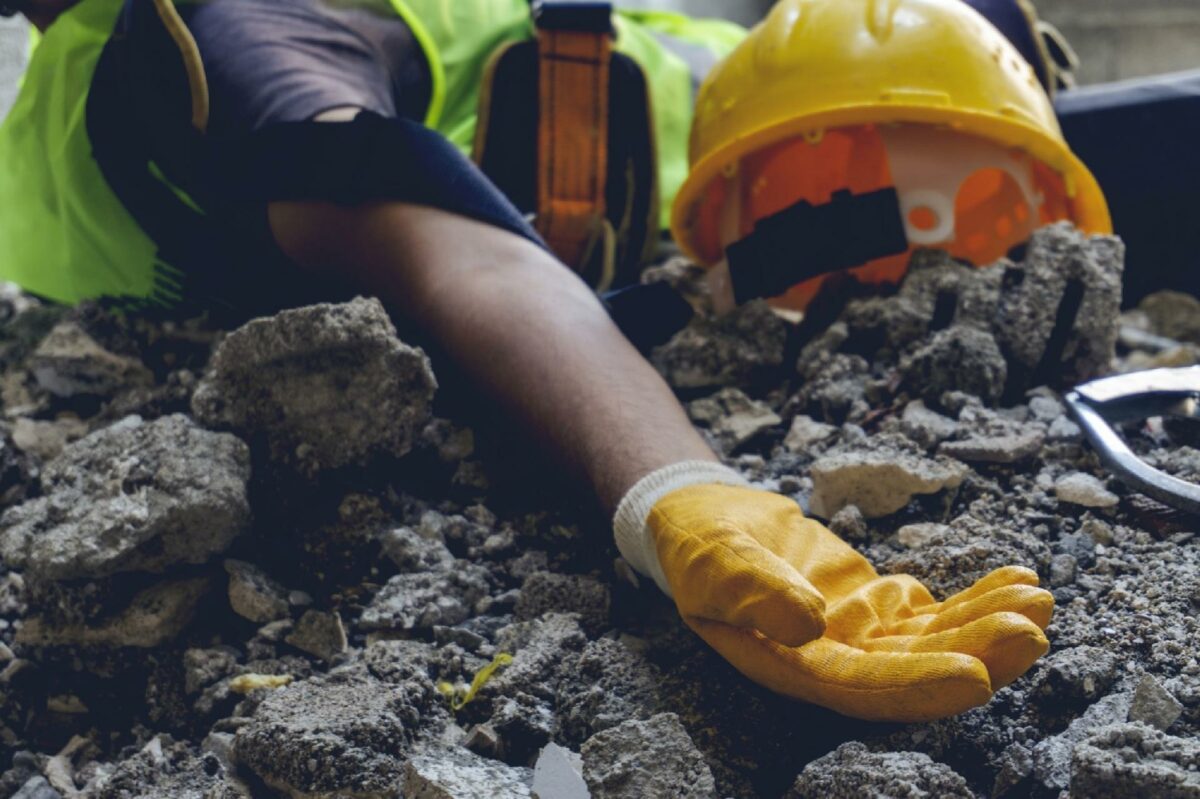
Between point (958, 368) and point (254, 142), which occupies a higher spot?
point (254, 142)

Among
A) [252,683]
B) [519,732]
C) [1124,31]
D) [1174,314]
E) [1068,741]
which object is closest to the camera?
[1068,741]

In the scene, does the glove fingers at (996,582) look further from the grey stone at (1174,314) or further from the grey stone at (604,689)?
the grey stone at (1174,314)

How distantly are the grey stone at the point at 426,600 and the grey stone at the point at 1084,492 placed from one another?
24.9 inches

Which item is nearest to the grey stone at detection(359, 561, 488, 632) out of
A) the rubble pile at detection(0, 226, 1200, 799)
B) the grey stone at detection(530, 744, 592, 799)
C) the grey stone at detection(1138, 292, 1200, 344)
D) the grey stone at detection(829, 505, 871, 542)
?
the rubble pile at detection(0, 226, 1200, 799)

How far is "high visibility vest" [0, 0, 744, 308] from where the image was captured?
1.76 m

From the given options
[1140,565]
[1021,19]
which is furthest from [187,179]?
[1021,19]

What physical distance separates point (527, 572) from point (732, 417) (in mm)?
413

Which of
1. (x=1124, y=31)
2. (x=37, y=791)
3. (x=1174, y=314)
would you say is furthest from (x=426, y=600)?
(x=1124, y=31)

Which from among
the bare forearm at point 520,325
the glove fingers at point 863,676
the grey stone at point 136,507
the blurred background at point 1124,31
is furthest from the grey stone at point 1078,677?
the blurred background at point 1124,31

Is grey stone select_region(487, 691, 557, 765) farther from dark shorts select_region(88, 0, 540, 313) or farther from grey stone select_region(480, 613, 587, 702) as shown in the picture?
dark shorts select_region(88, 0, 540, 313)

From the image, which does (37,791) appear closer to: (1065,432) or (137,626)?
(137,626)

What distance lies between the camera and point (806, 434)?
146 cm

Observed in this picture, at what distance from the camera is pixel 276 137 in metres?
1.54

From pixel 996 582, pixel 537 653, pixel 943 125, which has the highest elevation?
pixel 943 125
